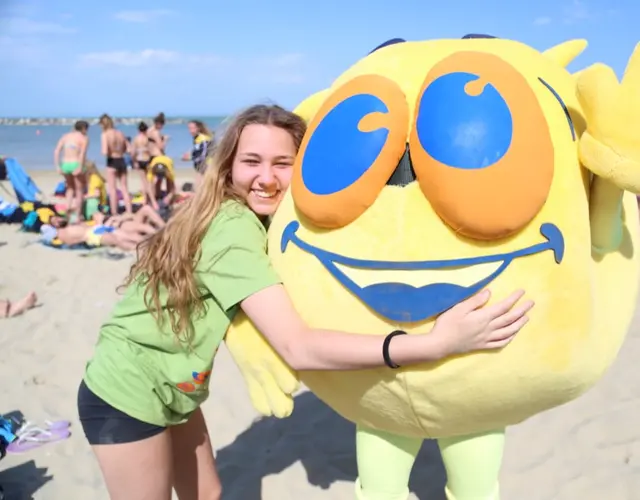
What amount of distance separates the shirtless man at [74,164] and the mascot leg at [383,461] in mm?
8845

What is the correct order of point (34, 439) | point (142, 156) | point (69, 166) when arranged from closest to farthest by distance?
point (34, 439) → point (69, 166) → point (142, 156)

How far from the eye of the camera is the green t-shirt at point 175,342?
1.75m

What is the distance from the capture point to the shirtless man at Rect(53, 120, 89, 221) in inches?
393

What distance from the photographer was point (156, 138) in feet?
36.6

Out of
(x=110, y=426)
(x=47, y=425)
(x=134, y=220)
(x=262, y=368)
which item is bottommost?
(x=47, y=425)

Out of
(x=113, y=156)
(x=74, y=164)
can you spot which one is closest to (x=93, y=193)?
(x=74, y=164)

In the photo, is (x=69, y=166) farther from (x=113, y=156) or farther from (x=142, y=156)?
(x=142, y=156)

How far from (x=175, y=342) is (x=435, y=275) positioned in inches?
33.2

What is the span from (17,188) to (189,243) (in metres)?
10.6

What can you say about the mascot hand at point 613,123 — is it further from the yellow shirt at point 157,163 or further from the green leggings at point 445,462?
the yellow shirt at point 157,163

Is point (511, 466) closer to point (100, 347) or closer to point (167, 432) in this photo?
point (167, 432)

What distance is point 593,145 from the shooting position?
1.60 metres

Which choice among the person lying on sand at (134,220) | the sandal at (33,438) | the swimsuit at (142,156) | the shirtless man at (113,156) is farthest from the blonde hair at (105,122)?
the sandal at (33,438)

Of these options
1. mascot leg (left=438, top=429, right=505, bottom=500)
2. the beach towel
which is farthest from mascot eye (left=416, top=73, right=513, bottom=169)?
the beach towel
